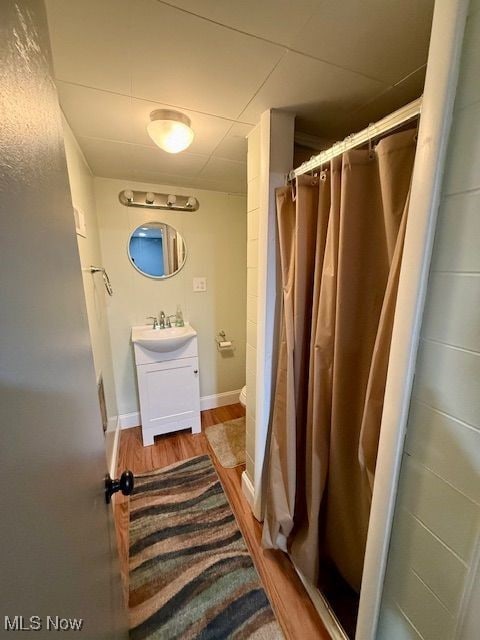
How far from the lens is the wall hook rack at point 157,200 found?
196 centimetres

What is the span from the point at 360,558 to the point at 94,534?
97 centimetres

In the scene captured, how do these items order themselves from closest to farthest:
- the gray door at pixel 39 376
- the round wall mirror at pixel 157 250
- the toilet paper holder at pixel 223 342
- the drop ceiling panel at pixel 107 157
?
the gray door at pixel 39 376 < the drop ceiling panel at pixel 107 157 < the round wall mirror at pixel 157 250 < the toilet paper holder at pixel 223 342

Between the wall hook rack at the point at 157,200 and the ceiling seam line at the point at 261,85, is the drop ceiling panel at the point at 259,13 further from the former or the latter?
A: the wall hook rack at the point at 157,200

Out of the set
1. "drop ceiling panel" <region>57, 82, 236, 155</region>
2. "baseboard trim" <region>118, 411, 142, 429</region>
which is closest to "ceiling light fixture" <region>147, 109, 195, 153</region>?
"drop ceiling panel" <region>57, 82, 236, 155</region>

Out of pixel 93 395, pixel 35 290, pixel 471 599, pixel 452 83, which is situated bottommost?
pixel 471 599

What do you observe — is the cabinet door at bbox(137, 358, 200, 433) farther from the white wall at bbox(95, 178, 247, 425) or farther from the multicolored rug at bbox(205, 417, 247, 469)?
the white wall at bbox(95, 178, 247, 425)

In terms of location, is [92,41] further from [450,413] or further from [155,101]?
[450,413]

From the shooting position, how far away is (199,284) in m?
2.33

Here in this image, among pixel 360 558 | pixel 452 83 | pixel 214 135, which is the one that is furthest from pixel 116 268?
pixel 360 558

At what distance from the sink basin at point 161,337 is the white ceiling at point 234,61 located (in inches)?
48.9

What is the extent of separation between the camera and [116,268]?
6.74 ft

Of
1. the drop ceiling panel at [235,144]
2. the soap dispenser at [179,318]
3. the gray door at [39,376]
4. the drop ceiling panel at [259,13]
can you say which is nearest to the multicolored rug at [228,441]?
the soap dispenser at [179,318]

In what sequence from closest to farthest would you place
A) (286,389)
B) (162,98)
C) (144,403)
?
(162,98), (286,389), (144,403)

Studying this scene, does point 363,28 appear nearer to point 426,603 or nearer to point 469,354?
point 469,354
